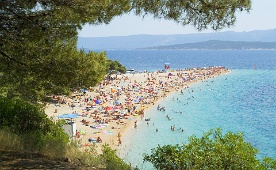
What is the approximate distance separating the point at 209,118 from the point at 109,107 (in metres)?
9.75

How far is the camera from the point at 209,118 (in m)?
28.5

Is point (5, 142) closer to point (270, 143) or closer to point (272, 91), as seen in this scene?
point (270, 143)

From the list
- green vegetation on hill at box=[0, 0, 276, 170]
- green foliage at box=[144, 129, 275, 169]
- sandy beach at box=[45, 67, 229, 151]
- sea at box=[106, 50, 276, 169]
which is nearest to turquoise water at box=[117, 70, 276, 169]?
sea at box=[106, 50, 276, 169]

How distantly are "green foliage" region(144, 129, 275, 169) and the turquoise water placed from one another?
5745mm

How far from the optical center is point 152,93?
39.9m

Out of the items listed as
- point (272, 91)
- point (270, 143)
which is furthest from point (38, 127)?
point (272, 91)

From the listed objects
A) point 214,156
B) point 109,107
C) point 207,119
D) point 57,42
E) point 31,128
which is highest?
point 57,42

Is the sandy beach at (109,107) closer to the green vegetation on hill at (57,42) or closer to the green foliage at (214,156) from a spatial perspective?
the green vegetation on hill at (57,42)

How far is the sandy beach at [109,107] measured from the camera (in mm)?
21438

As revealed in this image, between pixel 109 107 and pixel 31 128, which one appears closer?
pixel 31 128

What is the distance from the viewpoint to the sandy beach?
70.3 ft

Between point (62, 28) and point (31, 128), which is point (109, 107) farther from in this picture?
point (62, 28)

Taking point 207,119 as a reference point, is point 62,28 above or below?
above

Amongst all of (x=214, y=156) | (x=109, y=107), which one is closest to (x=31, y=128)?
(x=214, y=156)
